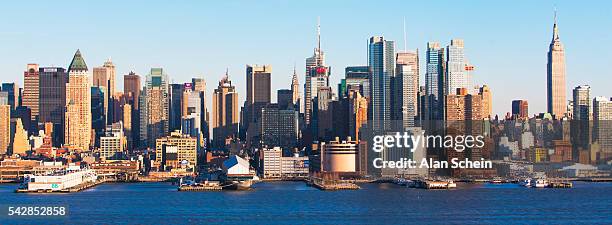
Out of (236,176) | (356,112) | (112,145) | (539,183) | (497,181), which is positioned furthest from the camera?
(112,145)

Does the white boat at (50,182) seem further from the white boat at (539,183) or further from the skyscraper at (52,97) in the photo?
the skyscraper at (52,97)

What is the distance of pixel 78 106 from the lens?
17775 centimetres

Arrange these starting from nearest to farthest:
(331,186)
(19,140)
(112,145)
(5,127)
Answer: (331,186) → (112,145) → (19,140) → (5,127)

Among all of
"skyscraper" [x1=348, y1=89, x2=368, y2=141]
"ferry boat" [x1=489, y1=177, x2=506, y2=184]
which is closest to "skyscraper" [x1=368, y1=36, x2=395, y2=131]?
"skyscraper" [x1=348, y1=89, x2=368, y2=141]

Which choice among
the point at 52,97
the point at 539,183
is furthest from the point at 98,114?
the point at 539,183

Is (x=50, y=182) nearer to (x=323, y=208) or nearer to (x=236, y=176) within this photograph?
(x=236, y=176)

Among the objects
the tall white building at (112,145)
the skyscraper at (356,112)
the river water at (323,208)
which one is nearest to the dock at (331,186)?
the river water at (323,208)

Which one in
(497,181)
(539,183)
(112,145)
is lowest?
(497,181)

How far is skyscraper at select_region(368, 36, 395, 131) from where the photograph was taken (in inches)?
6407

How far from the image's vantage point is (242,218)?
2203 inches

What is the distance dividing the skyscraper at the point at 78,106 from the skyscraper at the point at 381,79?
1532 inches

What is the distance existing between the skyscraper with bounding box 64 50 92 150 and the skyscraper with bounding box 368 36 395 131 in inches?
1532

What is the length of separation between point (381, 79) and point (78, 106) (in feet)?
137

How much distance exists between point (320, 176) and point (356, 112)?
111ft
